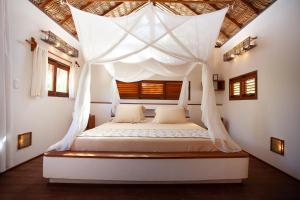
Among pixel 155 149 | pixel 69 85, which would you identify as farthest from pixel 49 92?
pixel 155 149

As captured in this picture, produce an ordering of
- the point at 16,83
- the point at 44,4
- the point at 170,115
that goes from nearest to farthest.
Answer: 1. the point at 16,83
2. the point at 44,4
3. the point at 170,115

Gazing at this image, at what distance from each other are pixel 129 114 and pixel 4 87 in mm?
2068

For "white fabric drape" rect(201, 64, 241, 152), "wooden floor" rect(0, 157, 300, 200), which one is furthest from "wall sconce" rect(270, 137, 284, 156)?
"white fabric drape" rect(201, 64, 241, 152)

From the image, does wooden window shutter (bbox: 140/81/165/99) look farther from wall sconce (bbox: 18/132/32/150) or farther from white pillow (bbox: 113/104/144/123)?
wall sconce (bbox: 18/132/32/150)

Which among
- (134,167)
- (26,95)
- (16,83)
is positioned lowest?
(134,167)

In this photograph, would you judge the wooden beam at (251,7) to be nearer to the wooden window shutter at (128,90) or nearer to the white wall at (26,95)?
the wooden window shutter at (128,90)

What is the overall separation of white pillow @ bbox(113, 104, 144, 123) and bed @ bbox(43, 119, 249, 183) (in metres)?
1.55

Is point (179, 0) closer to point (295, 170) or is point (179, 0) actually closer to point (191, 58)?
point (191, 58)

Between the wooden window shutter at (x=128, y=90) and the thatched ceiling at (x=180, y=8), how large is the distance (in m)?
1.60

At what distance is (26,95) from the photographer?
2.90 metres

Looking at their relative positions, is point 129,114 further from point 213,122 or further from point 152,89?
point 213,122

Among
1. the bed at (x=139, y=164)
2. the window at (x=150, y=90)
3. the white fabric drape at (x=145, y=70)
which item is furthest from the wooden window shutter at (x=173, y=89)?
the bed at (x=139, y=164)

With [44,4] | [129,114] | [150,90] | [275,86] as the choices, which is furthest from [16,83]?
[275,86]

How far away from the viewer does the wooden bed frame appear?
2.12 m
